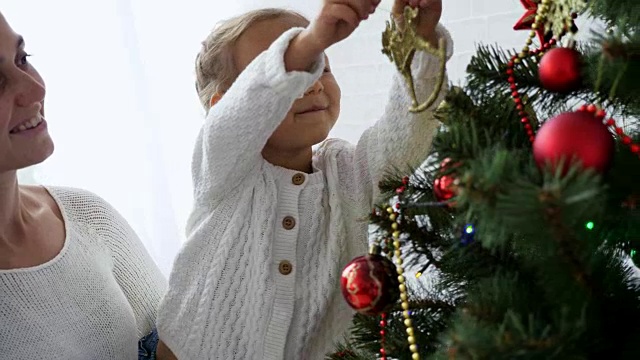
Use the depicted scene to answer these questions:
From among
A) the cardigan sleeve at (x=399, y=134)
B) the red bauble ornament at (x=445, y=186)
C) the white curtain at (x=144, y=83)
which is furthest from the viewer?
the white curtain at (x=144, y=83)

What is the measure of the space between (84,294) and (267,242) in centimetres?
28

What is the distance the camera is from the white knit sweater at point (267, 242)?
3.08 feet

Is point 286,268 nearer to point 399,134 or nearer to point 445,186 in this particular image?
point 399,134

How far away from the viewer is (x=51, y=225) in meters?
1.11

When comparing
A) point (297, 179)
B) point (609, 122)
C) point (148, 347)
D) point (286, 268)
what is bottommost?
point (148, 347)

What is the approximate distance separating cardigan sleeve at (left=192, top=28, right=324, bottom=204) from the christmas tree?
7.6 inches

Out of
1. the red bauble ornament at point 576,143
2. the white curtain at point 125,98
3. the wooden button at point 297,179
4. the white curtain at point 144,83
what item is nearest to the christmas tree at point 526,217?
the red bauble ornament at point 576,143

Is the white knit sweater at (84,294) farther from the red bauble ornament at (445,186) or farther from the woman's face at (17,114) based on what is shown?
the red bauble ornament at (445,186)

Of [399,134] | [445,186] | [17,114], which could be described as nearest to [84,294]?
[17,114]

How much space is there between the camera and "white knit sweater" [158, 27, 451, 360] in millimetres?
938

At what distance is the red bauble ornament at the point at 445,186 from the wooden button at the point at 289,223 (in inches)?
16.7

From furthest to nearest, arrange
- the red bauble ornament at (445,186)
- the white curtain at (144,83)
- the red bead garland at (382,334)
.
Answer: the white curtain at (144,83)
the red bead garland at (382,334)
the red bauble ornament at (445,186)

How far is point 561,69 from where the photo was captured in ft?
1.78

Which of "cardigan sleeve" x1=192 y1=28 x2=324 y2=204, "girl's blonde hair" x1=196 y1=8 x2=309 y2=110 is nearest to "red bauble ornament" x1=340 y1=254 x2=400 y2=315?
"cardigan sleeve" x1=192 y1=28 x2=324 y2=204
